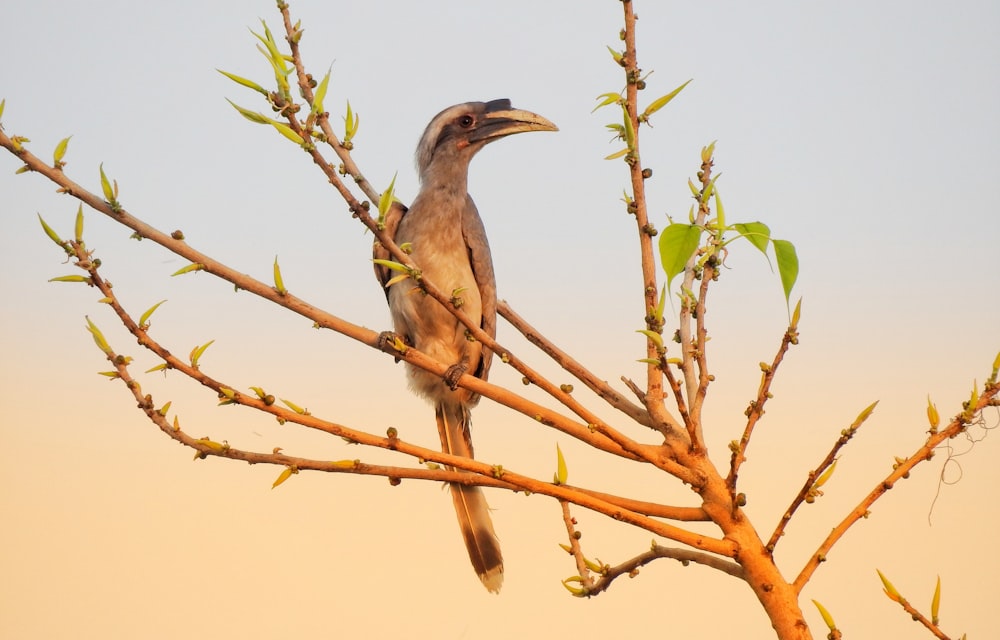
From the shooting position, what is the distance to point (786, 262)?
5.17ft

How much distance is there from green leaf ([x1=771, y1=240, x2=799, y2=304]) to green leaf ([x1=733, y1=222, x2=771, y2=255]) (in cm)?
2

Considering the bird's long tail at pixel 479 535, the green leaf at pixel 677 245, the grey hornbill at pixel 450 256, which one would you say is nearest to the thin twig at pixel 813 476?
the green leaf at pixel 677 245

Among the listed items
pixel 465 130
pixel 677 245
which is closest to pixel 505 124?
pixel 465 130

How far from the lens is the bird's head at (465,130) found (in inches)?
174

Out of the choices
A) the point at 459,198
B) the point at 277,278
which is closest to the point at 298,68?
the point at 277,278

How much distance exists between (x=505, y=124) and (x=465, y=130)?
0.73ft

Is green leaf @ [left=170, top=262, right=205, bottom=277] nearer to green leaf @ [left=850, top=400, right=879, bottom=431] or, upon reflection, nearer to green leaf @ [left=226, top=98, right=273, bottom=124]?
green leaf @ [left=226, top=98, right=273, bottom=124]

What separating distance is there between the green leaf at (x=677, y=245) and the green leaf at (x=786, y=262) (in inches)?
5.3

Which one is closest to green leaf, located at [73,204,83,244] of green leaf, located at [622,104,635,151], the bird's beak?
green leaf, located at [622,104,635,151]

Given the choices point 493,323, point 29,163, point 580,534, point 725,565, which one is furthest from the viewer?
point 493,323

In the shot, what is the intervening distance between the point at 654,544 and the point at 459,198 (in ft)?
9.15

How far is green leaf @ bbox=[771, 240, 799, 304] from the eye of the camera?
1.56 m

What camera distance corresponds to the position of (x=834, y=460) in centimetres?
187

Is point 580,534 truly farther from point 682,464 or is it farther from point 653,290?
point 653,290
